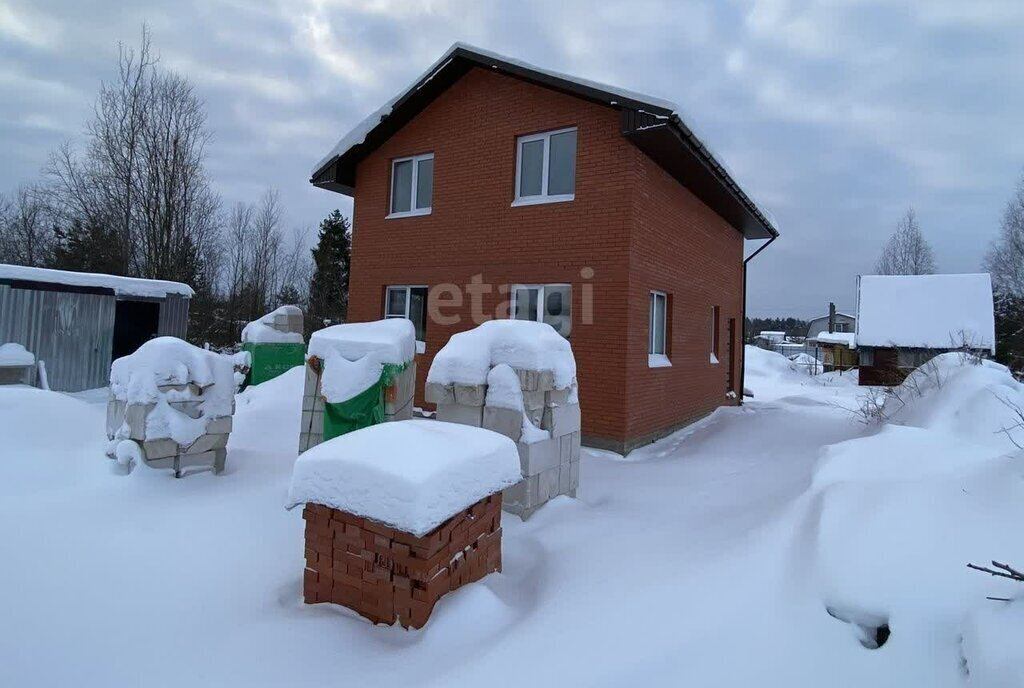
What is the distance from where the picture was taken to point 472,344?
501cm

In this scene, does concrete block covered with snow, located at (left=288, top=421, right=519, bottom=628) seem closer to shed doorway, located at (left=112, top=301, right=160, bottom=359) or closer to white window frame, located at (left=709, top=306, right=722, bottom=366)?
white window frame, located at (left=709, top=306, right=722, bottom=366)

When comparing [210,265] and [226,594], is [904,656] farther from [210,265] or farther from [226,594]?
[210,265]

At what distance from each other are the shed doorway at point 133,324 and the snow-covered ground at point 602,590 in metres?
9.94

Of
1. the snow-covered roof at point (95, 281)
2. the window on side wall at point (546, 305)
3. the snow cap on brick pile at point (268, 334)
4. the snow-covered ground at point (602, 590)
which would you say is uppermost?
the snow-covered roof at point (95, 281)

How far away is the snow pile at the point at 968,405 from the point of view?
4.48 m

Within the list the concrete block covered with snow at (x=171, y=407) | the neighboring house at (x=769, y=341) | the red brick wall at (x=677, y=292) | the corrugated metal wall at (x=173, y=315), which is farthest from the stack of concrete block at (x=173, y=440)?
the neighboring house at (x=769, y=341)

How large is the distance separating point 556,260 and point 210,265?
2156 centimetres

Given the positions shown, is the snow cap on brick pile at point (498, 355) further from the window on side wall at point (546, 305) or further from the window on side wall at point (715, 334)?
the window on side wall at point (715, 334)

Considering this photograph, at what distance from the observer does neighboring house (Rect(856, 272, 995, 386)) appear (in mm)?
20812

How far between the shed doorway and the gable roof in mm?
6585

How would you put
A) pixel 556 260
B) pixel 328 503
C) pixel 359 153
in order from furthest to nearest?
pixel 359 153 → pixel 556 260 → pixel 328 503

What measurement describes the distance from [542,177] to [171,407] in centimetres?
605

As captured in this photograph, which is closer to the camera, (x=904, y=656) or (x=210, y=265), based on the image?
(x=904, y=656)

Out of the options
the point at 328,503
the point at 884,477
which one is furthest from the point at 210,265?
the point at 884,477
